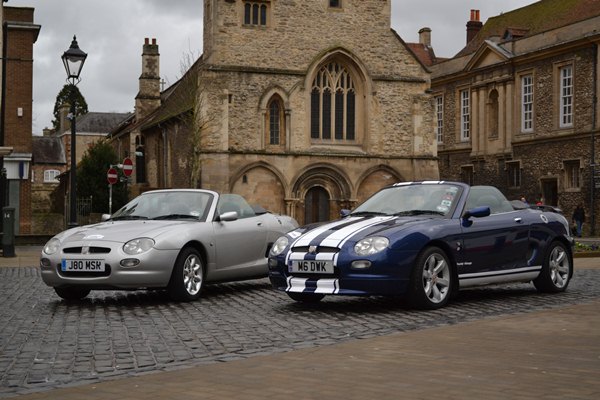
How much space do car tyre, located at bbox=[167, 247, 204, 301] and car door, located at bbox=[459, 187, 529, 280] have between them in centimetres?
344

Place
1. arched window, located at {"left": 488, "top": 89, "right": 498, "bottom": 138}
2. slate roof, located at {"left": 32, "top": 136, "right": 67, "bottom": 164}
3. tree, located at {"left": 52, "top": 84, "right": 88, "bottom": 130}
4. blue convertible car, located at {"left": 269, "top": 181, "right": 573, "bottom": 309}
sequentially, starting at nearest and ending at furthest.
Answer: blue convertible car, located at {"left": 269, "top": 181, "right": 573, "bottom": 309} < arched window, located at {"left": 488, "top": 89, "right": 498, "bottom": 138} < slate roof, located at {"left": 32, "top": 136, "right": 67, "bottom": 164} < tree, located at {"left": 52, "top": 84, "right": 88, "bottom": 130}

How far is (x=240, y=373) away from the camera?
677cm

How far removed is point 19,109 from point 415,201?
27.8 m

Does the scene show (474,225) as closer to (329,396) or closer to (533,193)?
(329,396)

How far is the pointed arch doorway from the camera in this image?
140 feet

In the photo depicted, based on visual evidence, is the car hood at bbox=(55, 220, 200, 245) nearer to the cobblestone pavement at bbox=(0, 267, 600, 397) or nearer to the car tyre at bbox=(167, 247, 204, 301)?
the car tyre at bbox=(167, 247, 204, 301)

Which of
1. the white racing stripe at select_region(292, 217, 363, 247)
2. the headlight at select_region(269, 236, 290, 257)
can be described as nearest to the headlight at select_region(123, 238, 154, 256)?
the headlight at select_region(269, 236, 290, 257)

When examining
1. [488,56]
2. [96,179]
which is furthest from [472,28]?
[96,179]

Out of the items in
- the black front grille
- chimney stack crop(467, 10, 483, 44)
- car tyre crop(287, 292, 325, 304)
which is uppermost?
chimney stack crop(467, 10, 483, 44)

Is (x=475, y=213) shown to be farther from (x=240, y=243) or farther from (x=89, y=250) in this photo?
(x=89, y=250)

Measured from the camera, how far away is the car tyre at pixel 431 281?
10.4 meters

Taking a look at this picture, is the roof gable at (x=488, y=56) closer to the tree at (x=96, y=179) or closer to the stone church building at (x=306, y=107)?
the stone church building at (x=306, y=107)

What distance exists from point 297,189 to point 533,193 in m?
13.8

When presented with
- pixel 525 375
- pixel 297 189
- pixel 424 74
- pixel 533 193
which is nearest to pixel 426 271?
pixel 525 375
